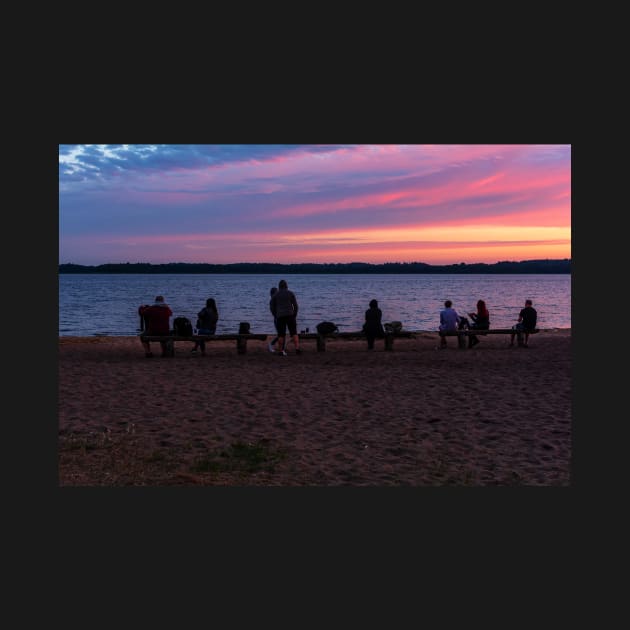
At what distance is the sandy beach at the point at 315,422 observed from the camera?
6.30 meters

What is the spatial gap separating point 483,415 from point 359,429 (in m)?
2.10

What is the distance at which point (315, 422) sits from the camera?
8.40 meters

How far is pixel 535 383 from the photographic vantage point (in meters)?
11.3

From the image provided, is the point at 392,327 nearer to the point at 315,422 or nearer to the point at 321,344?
the point at 321,344

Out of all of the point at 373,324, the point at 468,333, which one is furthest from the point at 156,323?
the point at 468,333

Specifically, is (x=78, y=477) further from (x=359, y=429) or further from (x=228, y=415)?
(x=359, y=429)

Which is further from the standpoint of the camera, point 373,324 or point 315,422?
point 373,324

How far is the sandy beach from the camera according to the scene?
6305mm

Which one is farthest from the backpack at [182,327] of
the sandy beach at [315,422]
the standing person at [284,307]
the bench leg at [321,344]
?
the bench leg at [321,344]

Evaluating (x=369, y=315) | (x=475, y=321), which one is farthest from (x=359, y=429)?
(x=475, y=321)

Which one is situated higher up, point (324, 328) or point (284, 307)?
point (284, 307)

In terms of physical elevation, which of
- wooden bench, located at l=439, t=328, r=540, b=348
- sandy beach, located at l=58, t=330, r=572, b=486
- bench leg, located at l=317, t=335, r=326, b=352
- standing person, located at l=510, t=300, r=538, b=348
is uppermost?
standing person, located at l=510, t=300, r=538, b=348

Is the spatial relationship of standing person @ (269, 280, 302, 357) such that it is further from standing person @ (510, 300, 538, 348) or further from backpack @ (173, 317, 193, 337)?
standing person @ (510, 300, 538, 348)

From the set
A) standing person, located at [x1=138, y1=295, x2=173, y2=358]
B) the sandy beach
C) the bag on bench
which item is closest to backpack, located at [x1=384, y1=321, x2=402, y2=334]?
the bag on bench
